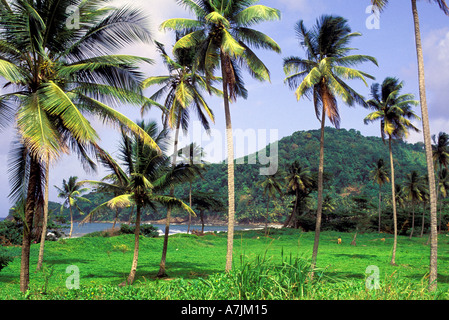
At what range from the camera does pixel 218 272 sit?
18984mm

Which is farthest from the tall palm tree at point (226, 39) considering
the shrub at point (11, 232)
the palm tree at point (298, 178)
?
the palm tree at point (298, 178)

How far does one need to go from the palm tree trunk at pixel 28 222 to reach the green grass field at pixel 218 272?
0.66m

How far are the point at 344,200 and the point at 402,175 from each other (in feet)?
54.6

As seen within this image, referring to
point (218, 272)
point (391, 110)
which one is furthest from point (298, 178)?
point (218, 272)

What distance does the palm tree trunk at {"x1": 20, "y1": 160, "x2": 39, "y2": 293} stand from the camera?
33.2ft

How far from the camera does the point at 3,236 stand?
1268 inches

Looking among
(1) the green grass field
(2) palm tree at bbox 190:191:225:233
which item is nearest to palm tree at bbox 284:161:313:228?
(1) the green grass field

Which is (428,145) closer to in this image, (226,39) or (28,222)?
(226,39)

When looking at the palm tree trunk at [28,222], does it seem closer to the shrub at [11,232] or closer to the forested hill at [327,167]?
the shrub at [11,232]

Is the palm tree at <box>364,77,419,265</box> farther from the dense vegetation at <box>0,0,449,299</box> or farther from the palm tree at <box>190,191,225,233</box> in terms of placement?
the palm tree at <box>190,191,225,233</box>

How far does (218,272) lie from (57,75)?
40.8 ft

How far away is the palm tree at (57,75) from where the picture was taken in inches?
373
